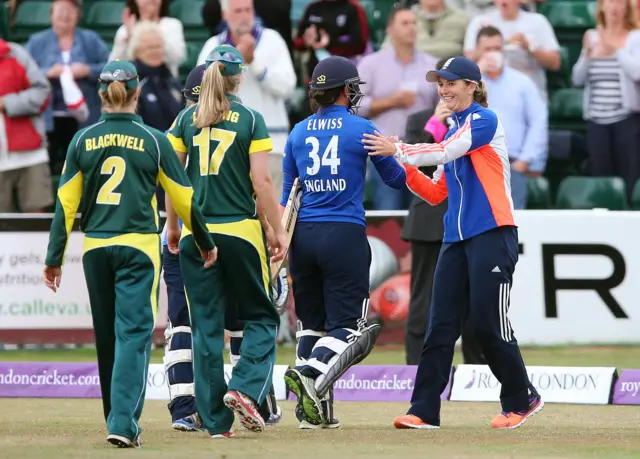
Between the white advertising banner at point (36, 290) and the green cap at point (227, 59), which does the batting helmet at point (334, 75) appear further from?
the white advertising banner at point (36, 290)

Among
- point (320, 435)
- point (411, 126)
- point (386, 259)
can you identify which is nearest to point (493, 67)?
point (386, 259)

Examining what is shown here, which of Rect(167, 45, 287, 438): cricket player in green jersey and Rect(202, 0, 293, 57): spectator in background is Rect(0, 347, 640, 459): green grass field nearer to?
Rect(167, 45, 287, 438): cricket player in green jersey

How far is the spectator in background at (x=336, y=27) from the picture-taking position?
1627 centimetres

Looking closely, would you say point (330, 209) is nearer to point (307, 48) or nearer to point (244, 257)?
point (244, 257)

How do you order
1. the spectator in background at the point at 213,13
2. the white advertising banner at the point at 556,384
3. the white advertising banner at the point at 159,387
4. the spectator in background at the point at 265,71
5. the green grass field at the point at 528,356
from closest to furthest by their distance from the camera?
1. the white advertising banner at the point at 556,384
2. the white advertising banner at the point at 159,387
3. the green grass field at the point at 528,356
4. the spectator in background at the point at 265,71
5. the spectator in background at the point at 213,13

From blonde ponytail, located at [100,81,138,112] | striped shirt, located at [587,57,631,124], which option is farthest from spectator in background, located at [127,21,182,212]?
blonde ponytail, located at [100,81,138,112]

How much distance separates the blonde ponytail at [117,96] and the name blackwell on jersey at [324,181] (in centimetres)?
145

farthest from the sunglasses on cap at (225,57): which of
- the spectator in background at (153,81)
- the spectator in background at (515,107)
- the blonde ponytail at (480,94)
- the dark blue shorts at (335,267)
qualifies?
the spectator in background at (515,107)

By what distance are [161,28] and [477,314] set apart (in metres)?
7.61

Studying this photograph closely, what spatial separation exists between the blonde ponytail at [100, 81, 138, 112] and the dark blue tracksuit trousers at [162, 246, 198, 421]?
1.44m

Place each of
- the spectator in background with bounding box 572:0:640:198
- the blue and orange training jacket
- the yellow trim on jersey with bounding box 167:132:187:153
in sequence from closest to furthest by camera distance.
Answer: the yellow trim on jersey with bounding box 167:132:187:153 < the blue and orange training jacket < the spectator in background with bounding box 572:0:640:198

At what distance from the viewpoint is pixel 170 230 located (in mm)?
9398

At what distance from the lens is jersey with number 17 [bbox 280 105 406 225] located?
9.61 metres

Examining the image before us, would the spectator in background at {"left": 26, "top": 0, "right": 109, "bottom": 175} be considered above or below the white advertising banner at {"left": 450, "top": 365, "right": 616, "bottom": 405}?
above
